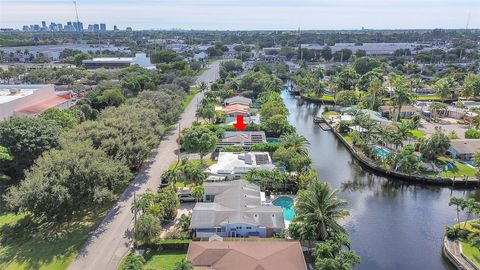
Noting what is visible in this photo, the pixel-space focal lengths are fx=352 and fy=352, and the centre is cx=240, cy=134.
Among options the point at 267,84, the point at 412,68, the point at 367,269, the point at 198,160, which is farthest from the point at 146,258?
the point at 412,68

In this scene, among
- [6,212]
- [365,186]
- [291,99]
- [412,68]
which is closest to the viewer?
[6,212]

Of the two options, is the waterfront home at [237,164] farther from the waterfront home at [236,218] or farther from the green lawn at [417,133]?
the green lawn at [417,133]

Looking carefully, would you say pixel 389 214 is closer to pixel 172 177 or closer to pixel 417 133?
pixel 172 177

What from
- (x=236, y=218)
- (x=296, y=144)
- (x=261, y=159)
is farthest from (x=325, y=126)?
(x=236, y=218)

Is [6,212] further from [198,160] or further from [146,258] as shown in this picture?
[198,160]

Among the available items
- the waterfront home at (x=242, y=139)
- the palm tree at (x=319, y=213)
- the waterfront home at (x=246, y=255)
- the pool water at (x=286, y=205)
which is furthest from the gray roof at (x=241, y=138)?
the waterfront home at (x=246, y=255)

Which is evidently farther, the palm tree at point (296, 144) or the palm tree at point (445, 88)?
the palm tree at point (445, 88)
